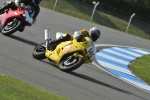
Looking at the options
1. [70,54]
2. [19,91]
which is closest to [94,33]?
[70,54]

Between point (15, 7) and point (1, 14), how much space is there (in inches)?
19.8

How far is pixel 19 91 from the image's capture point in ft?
26.3

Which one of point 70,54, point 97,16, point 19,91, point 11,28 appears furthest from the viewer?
point 97,16

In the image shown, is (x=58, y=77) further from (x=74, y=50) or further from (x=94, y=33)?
(x=94, y=33)

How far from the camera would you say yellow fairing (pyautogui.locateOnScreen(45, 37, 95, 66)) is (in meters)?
11.8

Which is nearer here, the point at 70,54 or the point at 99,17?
the point at 70,54

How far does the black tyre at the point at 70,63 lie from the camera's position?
11.5m

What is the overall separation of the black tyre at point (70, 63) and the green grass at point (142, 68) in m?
4.22

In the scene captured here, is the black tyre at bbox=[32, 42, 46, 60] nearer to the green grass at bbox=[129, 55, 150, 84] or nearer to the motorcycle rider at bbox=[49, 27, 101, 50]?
the motorcycle rider at bbox=[49, 27, 101, 50]

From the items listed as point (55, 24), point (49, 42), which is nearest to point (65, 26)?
point (55, 24)

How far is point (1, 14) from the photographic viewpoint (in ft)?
48.4

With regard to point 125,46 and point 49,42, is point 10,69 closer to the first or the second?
point 49,42

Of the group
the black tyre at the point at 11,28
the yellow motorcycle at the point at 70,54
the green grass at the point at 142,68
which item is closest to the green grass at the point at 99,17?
the green grass at the point at 142,68

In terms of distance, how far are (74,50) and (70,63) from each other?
12.8 inches
